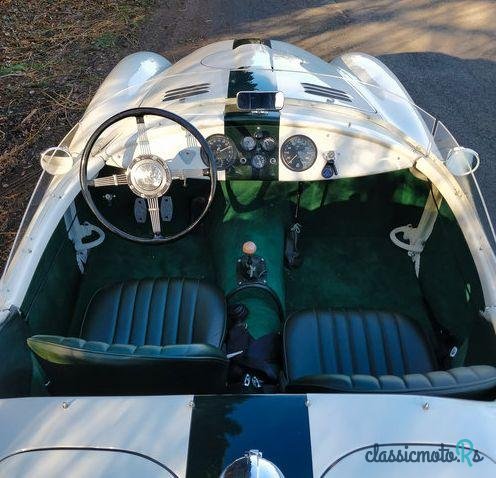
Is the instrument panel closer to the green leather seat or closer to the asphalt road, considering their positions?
the green leather seat

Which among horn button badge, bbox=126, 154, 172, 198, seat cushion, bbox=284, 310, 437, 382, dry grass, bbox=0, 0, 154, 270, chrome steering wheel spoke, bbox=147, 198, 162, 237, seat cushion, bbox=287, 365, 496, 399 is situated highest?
dry grass, bbox=0, 0, 154, 270

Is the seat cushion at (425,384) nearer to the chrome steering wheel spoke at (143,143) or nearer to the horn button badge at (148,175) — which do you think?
the horn button badge at (148,175)

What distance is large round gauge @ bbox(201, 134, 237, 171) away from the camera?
9.45 feet

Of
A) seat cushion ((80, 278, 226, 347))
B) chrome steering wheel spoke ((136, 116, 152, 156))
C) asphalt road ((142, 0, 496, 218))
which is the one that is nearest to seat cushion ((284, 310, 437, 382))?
seat cushion ((80, 278, 226, 347))

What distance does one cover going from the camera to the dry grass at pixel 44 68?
4.30 metres

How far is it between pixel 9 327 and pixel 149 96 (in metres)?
1.71

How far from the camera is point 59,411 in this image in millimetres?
1759

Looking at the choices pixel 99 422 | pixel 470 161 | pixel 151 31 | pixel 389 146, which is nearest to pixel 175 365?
pixel 99 422

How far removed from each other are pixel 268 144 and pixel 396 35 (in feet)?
11.5

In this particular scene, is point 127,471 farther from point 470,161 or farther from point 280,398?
point 470,161

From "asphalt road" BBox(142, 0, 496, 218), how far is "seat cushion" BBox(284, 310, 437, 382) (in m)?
2.53

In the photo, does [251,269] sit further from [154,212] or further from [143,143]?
[143,143]

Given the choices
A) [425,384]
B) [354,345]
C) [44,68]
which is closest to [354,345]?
[354,345]

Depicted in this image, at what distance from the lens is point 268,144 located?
2.91 metres
